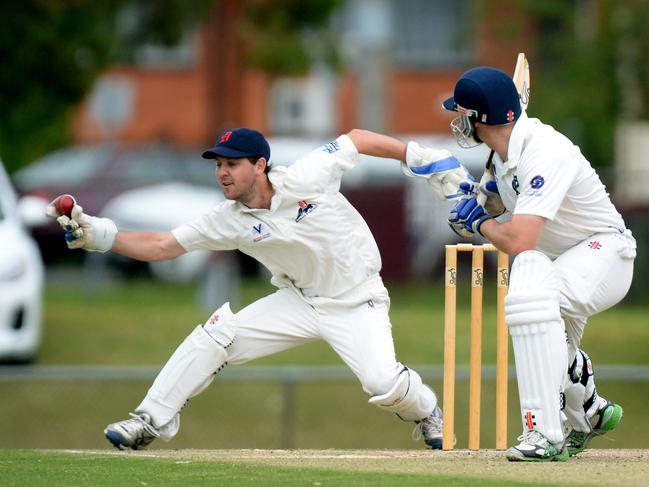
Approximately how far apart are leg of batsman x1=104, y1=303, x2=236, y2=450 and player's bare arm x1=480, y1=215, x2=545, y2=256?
4.67 ft

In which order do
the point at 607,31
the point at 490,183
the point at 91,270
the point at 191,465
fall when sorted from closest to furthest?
the point at 191,465 → the point at 490,183 → the point at 91,270 → the point at 607,31

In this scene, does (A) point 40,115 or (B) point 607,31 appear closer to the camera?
(A) point 40,115

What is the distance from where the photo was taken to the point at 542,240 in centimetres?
609

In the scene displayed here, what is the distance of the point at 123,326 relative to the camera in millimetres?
12469

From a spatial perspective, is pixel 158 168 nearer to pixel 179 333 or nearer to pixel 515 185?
pixel 179 333

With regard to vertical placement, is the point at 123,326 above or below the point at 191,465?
below

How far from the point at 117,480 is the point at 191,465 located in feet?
1.47

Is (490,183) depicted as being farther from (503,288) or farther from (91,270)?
(91,270)

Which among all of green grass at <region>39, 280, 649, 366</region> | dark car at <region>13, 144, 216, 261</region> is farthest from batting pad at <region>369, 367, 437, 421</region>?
dark car at <region>13, 144, 216, 261</region>

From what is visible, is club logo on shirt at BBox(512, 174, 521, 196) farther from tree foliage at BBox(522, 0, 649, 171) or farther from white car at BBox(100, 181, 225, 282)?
tree foliage at BBox(522, 0, 649, 171)

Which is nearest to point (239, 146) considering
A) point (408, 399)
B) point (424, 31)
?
point (408, 399)

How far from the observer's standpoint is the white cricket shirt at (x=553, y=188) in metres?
5.68

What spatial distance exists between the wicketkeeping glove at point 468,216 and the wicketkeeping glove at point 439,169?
42 cm

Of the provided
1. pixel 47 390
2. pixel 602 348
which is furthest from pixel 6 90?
pixel 602 348
